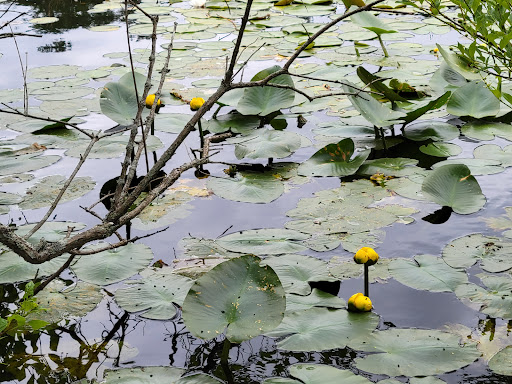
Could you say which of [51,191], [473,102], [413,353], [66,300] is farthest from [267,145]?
[413,353]

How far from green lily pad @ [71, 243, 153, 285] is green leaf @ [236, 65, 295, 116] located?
977 millimetres

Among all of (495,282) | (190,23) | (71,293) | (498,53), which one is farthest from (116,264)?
(190,23)

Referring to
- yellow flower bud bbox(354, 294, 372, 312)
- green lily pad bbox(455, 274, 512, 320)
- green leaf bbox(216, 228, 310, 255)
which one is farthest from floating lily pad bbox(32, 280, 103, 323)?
green lily pad bbox(455, 274, 512, 320)

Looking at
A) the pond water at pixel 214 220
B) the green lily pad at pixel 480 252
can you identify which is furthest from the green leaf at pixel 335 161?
the green lily pad at pixel 480 252

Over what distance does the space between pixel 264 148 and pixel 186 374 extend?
3.80ft

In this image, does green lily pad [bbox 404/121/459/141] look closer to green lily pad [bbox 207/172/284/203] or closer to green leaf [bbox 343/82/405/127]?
green leaf [bbox 343/82/405/127]

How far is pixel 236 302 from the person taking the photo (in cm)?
143

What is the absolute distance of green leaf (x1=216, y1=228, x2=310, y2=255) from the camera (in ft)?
6.05

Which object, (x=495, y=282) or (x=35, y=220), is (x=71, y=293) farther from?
(x=495, y=282)

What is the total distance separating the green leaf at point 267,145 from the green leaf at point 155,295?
0.76m

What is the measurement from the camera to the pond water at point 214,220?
4.77 feet

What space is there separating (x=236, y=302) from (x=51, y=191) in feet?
3.78

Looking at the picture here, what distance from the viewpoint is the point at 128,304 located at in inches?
64.5

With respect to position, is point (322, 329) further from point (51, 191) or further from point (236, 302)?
point (51, 191)
